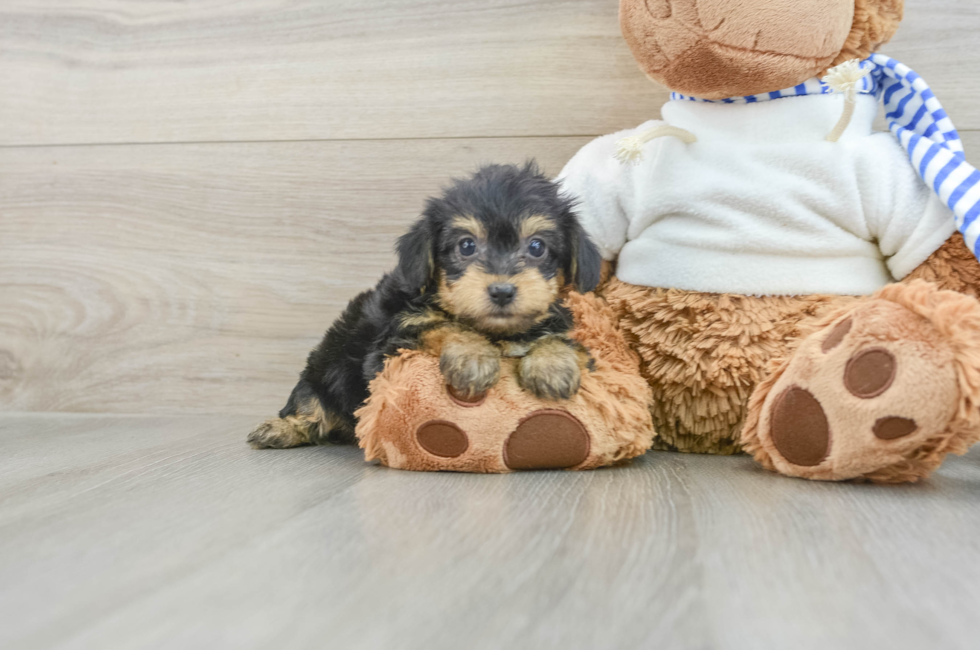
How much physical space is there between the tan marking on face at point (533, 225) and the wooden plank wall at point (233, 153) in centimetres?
69

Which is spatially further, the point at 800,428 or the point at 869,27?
the point at 869,27

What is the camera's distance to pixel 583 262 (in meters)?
1.63

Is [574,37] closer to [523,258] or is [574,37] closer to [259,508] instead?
[523,258]

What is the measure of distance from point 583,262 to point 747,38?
552mm

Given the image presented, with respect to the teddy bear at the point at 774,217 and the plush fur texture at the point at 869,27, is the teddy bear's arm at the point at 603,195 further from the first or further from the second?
the plush fur texture at the point at 869,27

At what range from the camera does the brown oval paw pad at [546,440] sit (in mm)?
1524

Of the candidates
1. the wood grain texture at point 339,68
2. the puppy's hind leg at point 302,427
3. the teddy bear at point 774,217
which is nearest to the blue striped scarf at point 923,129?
the teddy bear at point 774,217

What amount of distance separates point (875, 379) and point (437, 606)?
34.9 inches

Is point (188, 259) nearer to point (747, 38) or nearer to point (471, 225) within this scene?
point (471, 225)

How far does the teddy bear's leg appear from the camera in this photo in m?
1.65

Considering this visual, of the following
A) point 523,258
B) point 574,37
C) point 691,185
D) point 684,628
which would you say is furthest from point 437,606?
point 574,37

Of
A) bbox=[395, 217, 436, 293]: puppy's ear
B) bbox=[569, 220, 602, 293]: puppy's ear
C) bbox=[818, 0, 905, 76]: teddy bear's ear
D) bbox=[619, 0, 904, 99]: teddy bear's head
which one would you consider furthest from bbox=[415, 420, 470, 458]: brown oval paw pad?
bbox=[818, 0, 905, 76]: teddy bear's ear

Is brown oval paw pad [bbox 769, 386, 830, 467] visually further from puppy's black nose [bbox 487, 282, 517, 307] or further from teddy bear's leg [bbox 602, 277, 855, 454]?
puppy's black nose [bbox 487, 282, 517, 307]

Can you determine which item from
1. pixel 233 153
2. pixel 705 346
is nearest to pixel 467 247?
pixel 705 346
